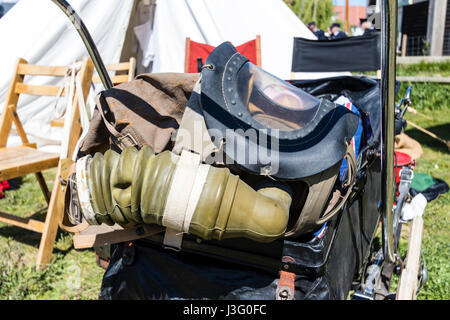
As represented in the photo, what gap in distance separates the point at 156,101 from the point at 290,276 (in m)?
0.69

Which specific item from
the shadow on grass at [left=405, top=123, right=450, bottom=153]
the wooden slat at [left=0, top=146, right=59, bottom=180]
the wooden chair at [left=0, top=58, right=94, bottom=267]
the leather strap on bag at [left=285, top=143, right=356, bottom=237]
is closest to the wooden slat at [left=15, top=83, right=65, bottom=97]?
the wooden chair at [left=0, top=58, right=94, bottom=267]

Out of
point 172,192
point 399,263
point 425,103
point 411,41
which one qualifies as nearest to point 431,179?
point 399,263

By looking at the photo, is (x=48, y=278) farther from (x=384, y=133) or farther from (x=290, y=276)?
(x=384, y=133)

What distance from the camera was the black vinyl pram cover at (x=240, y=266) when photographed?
3.68 feet

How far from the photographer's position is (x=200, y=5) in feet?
13.4

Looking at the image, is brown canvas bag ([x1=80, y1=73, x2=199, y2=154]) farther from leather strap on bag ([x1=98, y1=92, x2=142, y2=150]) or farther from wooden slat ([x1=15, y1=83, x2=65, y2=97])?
wooden slat ([x1=15, y1=83, x2=65, y2=97])

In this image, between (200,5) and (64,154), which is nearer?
(64,154)

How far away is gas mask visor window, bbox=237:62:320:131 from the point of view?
3.63 ft

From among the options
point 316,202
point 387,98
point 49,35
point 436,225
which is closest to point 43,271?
point 316,202

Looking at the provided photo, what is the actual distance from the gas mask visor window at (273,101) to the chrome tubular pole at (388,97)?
0.19m

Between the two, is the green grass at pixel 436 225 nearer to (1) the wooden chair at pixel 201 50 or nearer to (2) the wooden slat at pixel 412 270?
(2) the wooden slat at pixel 412 270

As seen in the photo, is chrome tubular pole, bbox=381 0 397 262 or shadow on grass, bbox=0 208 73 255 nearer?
chrome tubular pole, bbox=381 0 397 262

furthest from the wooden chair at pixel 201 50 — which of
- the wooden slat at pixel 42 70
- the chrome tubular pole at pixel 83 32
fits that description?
the chrome tubular pole at pixel 83 32

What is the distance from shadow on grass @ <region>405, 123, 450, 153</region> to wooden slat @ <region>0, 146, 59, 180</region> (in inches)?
162
